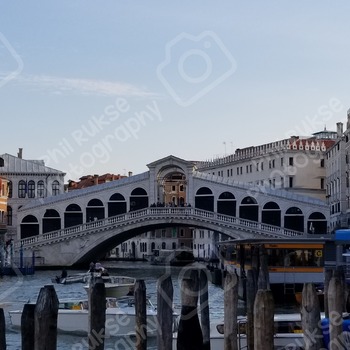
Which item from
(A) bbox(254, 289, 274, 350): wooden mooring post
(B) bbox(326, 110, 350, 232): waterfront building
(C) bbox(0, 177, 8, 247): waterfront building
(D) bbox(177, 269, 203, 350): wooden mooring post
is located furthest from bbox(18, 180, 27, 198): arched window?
(A) bbox(254, 289, 274, 350): wooden mooring post

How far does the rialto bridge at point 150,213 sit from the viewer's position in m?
26.9

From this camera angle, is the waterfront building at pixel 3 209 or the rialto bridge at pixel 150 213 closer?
the rialto bridge at pixel 150 213

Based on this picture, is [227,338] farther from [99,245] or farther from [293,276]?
[99,245]

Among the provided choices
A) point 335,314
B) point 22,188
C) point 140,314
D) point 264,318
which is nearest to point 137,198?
point 22,188

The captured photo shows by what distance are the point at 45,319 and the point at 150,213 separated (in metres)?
21.8

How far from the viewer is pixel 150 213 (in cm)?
2691

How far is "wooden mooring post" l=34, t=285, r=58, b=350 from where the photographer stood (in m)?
5.14

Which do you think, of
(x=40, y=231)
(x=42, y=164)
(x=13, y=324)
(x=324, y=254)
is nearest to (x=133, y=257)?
(x=42, y=164)

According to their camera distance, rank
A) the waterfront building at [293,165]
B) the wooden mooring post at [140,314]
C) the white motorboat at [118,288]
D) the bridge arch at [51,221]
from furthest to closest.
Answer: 1. the waterfront building at [293,165]
2. the bridge arch at [51,221]
3. the white motorboat at [118,288]
4. the wooden mooring post at [140,314]

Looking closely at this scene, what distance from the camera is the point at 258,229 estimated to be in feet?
87.6

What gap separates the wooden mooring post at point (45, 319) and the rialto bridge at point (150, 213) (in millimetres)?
21600

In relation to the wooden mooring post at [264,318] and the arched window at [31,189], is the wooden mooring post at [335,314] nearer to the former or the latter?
the wooden mooring post at [264,318]

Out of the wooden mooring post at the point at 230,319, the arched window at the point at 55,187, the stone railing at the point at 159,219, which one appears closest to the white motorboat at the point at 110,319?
the wooden mooring post at the point at 230,319

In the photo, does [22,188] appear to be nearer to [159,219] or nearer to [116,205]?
[116,205]
